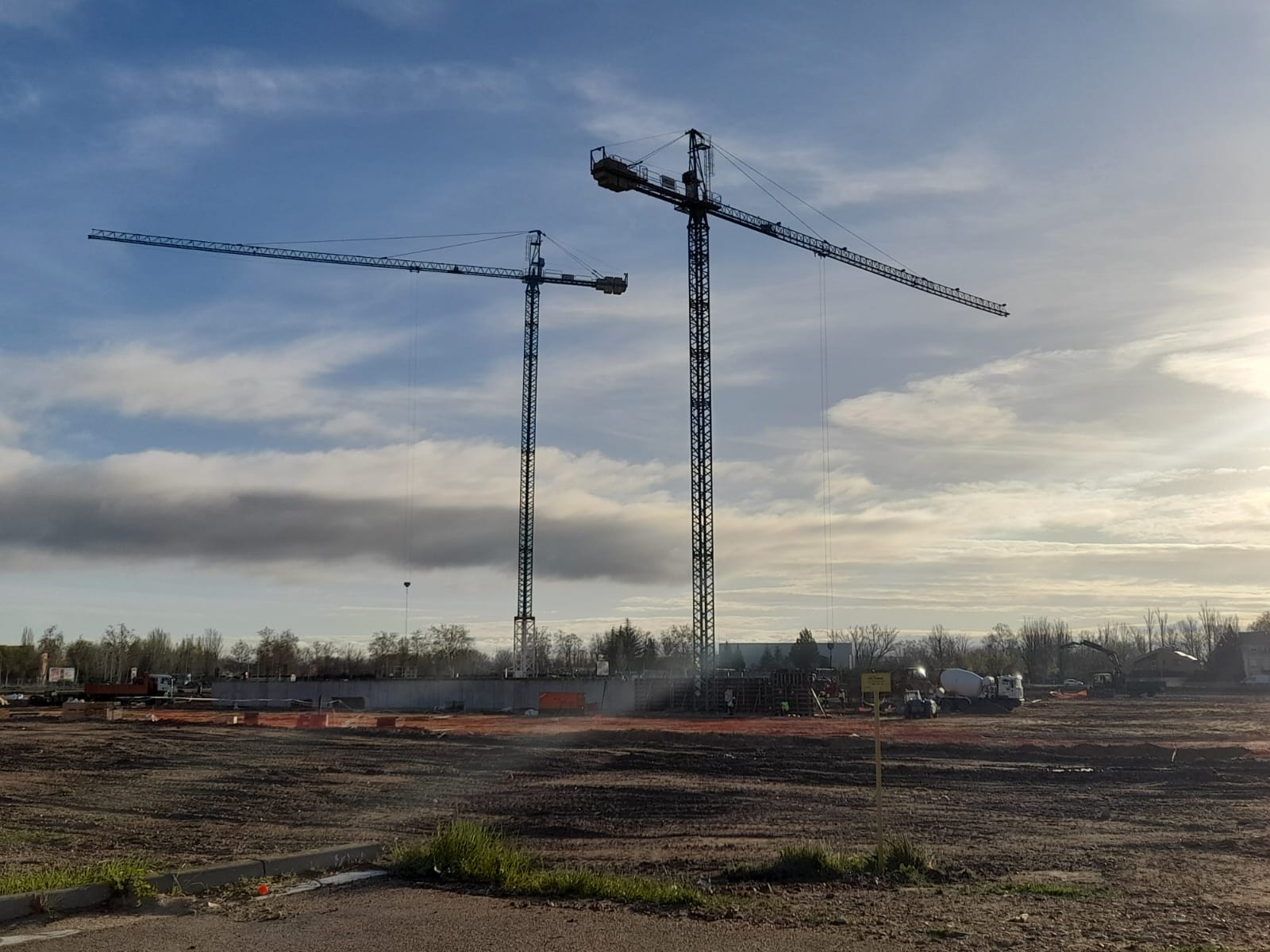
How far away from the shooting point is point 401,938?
9.23m

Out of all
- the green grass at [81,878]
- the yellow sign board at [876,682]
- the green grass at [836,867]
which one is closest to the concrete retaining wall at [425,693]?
the green grass at [836,867]

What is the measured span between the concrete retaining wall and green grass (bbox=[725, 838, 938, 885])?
54.5 metres

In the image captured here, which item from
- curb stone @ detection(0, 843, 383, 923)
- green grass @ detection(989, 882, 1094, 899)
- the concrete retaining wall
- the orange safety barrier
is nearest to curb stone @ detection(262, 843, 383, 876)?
curb stone @ detection(0, 843, 383, 923)

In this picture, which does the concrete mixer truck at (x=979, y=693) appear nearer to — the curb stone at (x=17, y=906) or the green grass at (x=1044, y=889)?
the green grass at (x=1044, y=889)

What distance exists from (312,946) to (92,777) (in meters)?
19.6

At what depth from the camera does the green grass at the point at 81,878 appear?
10516 mm

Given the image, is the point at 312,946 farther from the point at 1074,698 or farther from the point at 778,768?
the point at 1074,698

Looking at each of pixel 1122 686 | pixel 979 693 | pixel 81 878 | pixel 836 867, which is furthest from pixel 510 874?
pixel 1122 686

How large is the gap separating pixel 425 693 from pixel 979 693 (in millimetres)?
40031

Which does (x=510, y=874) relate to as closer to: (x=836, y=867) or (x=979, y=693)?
(x=836, y=867)

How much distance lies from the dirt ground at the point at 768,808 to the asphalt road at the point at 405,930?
3.63 ft

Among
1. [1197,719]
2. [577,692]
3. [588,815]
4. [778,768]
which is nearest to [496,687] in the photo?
[577,692]

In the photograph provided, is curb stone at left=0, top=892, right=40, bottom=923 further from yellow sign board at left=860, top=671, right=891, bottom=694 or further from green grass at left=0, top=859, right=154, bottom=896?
yellow sign board at left=860, top=671, right=891, bottom=694

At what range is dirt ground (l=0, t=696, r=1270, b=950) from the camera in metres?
11.1
